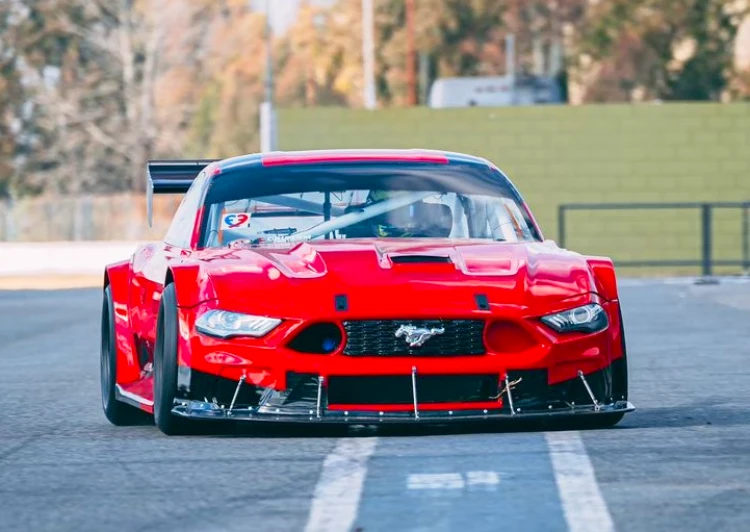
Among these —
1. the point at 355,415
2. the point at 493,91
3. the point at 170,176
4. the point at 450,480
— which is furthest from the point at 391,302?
the point at 493,91

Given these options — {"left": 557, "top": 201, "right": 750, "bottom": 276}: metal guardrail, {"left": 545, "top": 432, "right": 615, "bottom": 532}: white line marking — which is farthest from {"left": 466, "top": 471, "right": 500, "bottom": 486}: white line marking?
{"left": 557, "top": 201, "right": 750, "bottom": 276}: metal guardrail

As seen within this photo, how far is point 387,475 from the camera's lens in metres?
6.71

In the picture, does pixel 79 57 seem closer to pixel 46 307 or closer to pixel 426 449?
pixel 46 307

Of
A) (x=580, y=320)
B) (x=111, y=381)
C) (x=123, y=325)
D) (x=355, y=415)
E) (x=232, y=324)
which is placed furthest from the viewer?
(x=123, y=325)

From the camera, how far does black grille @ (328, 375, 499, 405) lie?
7.61 meters

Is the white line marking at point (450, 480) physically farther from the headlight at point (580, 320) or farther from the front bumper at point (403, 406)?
the headlight at point (580, 320)

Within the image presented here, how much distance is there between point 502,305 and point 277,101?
92.1 m

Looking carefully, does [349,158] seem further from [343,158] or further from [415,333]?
[415,333]

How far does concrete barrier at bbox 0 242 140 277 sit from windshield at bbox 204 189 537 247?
28379 mm

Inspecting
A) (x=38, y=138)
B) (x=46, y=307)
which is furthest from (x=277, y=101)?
(x=46, y=307)

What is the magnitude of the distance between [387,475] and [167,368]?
4.88 ft

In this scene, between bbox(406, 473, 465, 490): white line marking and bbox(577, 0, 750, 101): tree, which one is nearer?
bbox(406, 473, 465, 490): white line marking

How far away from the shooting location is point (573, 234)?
32.8m

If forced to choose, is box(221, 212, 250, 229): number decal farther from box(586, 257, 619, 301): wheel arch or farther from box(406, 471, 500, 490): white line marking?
box(406, 471, 500, 490): white line marking
